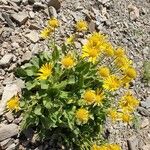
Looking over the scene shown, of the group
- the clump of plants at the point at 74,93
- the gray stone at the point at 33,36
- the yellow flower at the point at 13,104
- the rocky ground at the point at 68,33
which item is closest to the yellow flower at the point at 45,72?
the clump of plants at the point at 74,93

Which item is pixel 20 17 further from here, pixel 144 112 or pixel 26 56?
pixel 144 112

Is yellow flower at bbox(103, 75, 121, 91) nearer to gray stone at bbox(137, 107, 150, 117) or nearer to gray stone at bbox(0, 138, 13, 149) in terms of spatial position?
gray stone at bbox(0, 138, 13, 149)

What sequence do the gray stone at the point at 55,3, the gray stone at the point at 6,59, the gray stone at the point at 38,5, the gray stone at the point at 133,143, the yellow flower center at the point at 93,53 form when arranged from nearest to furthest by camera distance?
the yellow flower center at the point at 93,53 < the gray stone at the point at 6,59 < the gray stone at the point at 133,143 < the gray stone at the point at 38,5 < the gray stone at the point at 55,3

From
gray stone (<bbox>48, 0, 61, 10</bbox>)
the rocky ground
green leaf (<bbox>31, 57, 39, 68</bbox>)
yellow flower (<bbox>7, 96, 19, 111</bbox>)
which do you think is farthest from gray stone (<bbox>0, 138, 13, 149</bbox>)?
gray stone (<bbox>48, 0, 61, 10</bbox>)

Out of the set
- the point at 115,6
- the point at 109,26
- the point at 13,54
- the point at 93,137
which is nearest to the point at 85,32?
the point at 109,26

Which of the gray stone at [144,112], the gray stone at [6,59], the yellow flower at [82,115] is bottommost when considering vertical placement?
the gray stone at [144,112]

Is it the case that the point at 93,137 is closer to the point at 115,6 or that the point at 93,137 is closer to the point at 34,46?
the point at 34,46

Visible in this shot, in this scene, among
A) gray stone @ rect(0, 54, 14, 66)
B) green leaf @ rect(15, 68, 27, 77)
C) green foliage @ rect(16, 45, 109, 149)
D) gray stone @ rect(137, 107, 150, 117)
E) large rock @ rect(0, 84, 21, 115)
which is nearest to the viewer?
green foliage @ rect(16, 45, 109, 149)

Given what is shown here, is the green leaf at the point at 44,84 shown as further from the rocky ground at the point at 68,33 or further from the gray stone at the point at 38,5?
the gray stone at the point at 38,5

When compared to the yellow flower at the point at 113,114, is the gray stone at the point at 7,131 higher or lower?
lower
